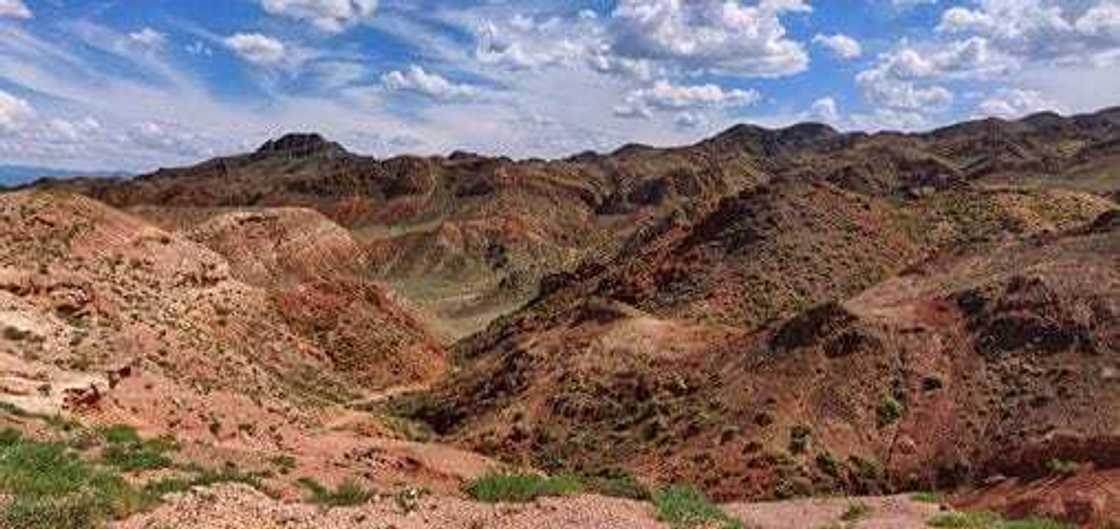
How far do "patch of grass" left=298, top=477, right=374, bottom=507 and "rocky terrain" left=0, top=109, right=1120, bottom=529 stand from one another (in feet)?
0.37

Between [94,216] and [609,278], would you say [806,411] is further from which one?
[609,278]

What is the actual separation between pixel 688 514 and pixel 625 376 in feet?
77.9

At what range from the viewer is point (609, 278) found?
68.9m

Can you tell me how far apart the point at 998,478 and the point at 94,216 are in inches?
1260

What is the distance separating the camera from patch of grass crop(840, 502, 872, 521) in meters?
22.8

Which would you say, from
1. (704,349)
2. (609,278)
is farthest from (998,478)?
(609,278)

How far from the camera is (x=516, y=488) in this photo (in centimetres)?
1867

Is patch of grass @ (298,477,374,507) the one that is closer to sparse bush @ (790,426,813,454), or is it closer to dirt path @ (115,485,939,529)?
dirt path @ (115,485,939,529)

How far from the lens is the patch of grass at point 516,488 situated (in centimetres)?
1838

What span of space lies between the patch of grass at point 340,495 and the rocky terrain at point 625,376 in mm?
114

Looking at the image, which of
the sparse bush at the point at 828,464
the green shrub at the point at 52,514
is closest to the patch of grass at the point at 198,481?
the green shrub at the point at 52,514

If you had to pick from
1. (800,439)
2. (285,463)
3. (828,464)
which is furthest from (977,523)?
(800,439)

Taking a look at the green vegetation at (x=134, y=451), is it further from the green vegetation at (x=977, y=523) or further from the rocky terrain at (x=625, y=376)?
the green vegetation at (x=977, y=523)

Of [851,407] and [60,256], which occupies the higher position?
[60,256]
